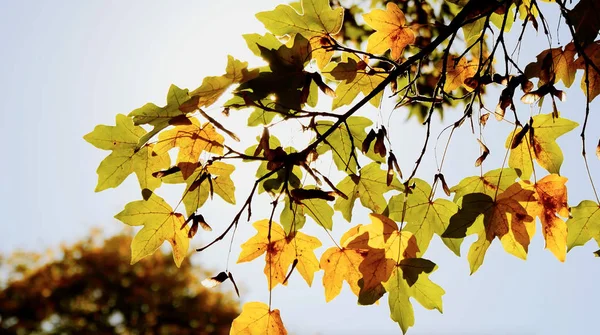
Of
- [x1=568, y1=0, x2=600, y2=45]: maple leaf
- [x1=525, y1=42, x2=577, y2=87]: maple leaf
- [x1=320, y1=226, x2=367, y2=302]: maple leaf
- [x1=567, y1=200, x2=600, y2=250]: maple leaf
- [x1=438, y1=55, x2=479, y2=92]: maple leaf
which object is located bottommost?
[x1=320, y1=226, x2=367, y2=302]: maple leaf

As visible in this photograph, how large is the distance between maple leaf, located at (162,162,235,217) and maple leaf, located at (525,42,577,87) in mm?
766

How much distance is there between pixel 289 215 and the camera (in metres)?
1.26

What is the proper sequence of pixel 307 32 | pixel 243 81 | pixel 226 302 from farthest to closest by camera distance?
1. pixel 226 302
2. pixel 307 32
3. pixel 243 81

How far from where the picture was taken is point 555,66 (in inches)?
45.5

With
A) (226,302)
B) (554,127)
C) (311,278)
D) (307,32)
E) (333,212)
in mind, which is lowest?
(311,278)

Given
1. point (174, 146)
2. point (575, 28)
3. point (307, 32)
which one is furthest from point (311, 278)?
point (575, 28)

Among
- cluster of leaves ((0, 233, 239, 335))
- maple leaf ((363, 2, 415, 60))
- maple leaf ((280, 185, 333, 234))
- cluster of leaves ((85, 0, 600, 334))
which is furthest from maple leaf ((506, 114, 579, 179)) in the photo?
cluster of leaves ((0, 233, 239, 335))

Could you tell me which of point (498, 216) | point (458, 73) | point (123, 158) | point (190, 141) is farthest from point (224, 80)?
point (458, 73)

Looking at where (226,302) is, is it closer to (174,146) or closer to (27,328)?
(27,328)

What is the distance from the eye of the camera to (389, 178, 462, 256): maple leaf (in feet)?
3.97

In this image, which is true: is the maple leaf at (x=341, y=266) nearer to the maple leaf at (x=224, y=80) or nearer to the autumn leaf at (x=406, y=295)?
the autumn leaf at (x=406, y=295)

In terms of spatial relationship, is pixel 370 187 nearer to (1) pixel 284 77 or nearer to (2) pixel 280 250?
(2) pixel 280 250

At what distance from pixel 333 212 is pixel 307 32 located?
1.53ft

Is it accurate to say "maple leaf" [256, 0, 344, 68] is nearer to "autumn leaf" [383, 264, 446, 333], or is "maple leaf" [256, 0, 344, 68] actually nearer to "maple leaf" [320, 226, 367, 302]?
"maple leaf" [320, 226, 367, 302]
